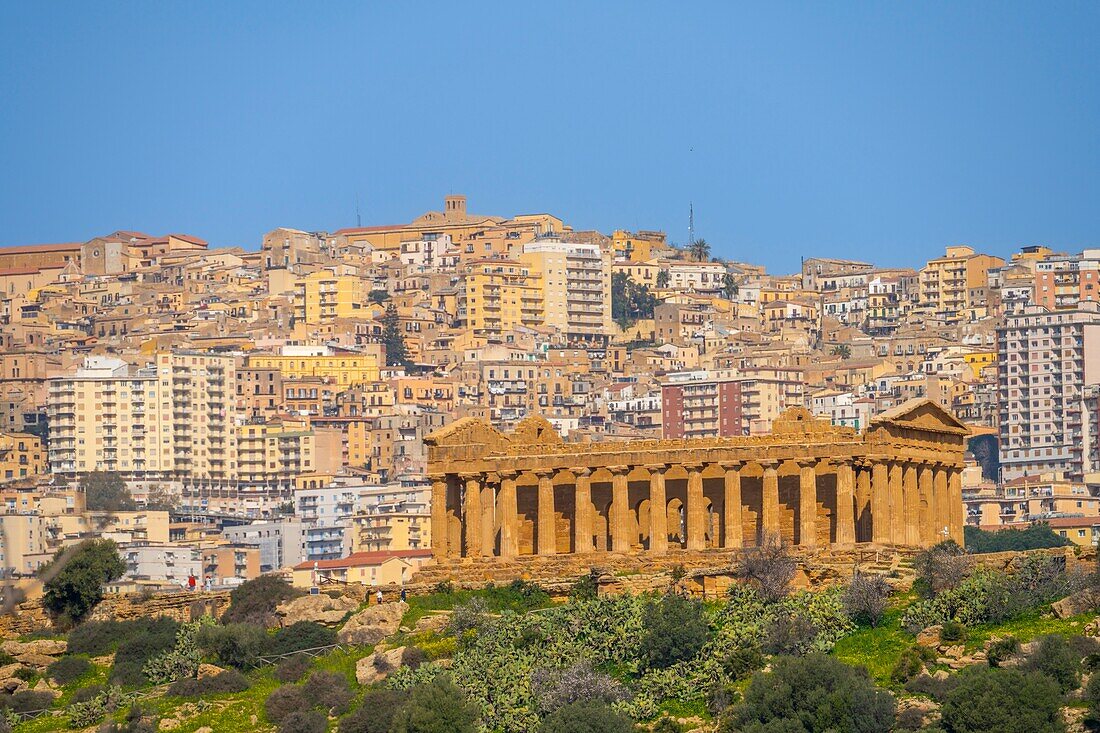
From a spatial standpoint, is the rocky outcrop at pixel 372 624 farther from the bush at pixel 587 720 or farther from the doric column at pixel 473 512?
the bush at pixel 587 720

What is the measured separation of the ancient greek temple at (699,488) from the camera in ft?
281

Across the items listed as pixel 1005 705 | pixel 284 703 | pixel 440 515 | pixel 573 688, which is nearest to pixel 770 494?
pixel 440 515

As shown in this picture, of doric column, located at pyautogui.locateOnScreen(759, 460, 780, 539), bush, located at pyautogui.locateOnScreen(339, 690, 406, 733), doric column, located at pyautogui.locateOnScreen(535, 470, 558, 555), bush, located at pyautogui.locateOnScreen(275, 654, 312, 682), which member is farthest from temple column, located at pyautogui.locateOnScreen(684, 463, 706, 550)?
bush, located at pyautogui.locateOnScreen(339, 690, 406, 733)

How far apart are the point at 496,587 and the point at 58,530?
203ft

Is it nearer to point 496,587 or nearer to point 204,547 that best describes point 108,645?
point 496,587

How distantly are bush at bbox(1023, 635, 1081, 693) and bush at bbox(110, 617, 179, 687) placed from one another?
27278mm

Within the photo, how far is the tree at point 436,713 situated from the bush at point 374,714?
0.59 meters

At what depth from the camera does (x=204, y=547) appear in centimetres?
17888

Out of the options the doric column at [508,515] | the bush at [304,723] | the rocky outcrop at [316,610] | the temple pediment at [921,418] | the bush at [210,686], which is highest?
the temple pediment at [921,418]

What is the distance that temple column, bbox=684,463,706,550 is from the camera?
8675 cm

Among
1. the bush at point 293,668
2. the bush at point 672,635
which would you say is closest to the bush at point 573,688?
the bush at point 672,635

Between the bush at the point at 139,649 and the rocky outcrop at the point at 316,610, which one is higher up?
the rocky outcrop at the point at 316,610

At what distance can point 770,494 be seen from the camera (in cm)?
8619

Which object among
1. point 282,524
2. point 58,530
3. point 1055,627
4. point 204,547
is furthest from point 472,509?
point 282,524
